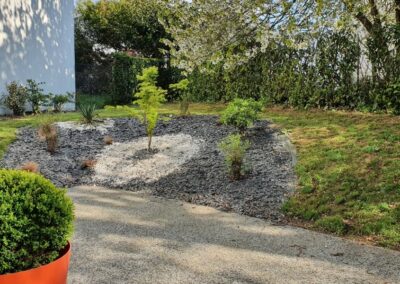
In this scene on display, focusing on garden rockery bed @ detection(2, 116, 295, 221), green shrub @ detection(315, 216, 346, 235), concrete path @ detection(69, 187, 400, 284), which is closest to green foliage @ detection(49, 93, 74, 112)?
garden rockery bed @ detection(2, 116, 295, 221)

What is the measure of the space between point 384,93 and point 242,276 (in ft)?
21.6

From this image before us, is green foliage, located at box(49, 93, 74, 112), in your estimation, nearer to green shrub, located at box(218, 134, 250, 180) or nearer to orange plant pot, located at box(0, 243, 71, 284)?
green shrub, located at box(218, 134, 250, 180)

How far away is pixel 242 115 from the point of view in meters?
8.40

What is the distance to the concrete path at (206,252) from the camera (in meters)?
3.70

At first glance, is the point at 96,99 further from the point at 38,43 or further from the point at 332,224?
the point at 332,224

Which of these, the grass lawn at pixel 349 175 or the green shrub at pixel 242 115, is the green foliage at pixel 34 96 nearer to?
the grass lawn at pixel 349 175

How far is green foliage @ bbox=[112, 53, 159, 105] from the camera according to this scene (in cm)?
1584

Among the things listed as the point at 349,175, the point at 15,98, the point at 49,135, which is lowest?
the point at 349,175

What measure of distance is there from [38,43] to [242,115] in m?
7.99

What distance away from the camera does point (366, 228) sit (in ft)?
15.6

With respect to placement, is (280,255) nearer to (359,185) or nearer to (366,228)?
(366,228)

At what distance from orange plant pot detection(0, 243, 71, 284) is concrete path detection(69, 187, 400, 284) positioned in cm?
77

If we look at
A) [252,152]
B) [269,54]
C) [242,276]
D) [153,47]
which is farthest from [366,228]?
[153,47]

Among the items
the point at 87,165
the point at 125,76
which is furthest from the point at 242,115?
the point at 125,76
